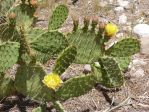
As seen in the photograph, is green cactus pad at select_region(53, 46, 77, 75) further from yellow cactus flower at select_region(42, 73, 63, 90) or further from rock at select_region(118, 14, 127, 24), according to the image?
rock at select_region(118, 14, 127, 24)

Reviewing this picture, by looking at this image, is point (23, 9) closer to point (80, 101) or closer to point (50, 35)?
point (50, 35)

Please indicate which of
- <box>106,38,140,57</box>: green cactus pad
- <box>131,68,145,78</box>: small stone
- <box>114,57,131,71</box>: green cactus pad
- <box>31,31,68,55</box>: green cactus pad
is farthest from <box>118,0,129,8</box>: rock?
<box>31,31,68,55</box>: green cactus pad

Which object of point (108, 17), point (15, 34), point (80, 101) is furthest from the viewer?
point (108, 17)

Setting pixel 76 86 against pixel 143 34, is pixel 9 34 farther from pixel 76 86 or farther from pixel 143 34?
pixel 143 34

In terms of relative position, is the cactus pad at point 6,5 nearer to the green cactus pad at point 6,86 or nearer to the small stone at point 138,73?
the green cactus pad at point 6,86

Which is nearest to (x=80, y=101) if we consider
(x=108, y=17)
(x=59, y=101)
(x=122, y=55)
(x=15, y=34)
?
(x=59, y=101)

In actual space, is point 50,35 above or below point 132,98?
above

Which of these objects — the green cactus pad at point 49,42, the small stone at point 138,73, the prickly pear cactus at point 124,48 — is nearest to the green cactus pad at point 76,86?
the green cactus pad at point 49,42
